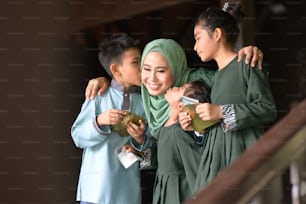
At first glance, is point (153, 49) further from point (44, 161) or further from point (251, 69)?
point (44, 161)

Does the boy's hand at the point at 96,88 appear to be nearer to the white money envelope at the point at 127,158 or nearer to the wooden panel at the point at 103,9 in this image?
the white money envelope at the point at 127,158

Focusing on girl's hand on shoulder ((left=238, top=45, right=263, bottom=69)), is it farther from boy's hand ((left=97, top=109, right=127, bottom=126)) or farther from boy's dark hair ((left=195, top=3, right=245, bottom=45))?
boy's hand ((left=97, top=109, right=127, bottom=126))

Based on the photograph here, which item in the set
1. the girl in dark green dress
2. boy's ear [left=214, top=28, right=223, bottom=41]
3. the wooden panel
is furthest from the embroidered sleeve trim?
the wooden panel

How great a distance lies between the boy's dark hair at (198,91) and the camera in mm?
907

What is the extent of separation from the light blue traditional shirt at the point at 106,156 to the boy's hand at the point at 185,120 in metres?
0.07

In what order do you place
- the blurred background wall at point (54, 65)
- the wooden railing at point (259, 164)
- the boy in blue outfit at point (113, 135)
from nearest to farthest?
the wooden railing at point (259, 164) < the boy in blue outfit at point (113, 135) < the blurred background wall at point (54, 65)

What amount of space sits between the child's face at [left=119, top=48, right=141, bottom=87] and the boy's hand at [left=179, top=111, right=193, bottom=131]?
0.10m

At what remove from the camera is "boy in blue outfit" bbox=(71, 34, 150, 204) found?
965mm

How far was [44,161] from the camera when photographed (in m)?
1.20

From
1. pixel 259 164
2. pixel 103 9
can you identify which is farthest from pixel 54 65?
pixel 259 164

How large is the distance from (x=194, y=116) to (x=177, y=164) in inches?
3.1

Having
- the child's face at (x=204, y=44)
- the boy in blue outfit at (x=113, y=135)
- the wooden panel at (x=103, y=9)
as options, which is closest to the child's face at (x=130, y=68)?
the boy in blue outfit at (x=113, y=135)

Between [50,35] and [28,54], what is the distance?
0.19 feet

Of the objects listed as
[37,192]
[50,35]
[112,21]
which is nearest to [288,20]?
[112,21]
